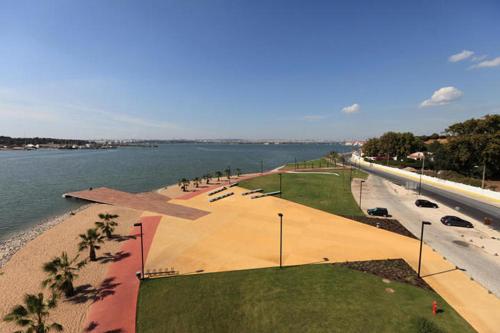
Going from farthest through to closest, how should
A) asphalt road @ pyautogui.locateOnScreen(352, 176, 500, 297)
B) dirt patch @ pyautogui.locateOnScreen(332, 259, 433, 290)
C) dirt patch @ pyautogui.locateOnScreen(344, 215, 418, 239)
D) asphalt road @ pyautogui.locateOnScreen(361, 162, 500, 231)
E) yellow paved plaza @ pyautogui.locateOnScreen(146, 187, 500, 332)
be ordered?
1. asphalt road @ pyautogui.locateOnScreen(361, 162, 500, 231)
2. dirt patch @ pyautogui.locateOnScreen(344, 215, 418, 239)
3. asphalt road @ pyautogui.locateOnScreen(352, 176, 500, 297)
4. dirt patch @ pyautogui.locateOnScreen(332, 259, 433, 290)
5. yellow paved plaza @ pyautogui.locateOnScreen(146, 187, 500, 332)

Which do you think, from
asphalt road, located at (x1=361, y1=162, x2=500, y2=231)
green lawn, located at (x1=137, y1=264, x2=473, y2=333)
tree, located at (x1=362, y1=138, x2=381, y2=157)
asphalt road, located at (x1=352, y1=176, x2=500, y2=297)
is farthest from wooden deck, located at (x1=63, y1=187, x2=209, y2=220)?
tree, located at (x1=362, y1=138, x2=381, y2=157)

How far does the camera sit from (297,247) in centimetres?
2728

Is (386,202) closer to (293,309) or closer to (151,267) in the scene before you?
(293,309)

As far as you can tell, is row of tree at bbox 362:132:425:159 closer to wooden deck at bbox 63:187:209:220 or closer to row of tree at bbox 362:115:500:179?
row of tree at bbox 362:115:500:179

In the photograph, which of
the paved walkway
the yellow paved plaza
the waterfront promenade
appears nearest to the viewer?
the paved walkway

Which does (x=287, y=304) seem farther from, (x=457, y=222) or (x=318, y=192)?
(x=318, y=192)

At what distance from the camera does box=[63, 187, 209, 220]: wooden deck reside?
4146cm

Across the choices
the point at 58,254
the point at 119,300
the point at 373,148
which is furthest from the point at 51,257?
the point at 373,148

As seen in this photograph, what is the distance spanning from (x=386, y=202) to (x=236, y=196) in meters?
29.5

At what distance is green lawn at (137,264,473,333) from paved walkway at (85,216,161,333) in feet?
2.60

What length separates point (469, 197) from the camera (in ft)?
162

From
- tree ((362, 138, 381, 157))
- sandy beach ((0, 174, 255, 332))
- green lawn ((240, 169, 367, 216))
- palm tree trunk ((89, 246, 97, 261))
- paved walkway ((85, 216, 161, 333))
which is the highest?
tree ((362, 138, 381, 157))

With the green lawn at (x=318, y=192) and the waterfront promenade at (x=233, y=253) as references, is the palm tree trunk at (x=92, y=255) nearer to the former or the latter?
the waterfront promenade at (x=233, y=253)

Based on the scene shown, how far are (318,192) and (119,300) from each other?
44.3m
